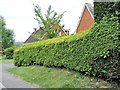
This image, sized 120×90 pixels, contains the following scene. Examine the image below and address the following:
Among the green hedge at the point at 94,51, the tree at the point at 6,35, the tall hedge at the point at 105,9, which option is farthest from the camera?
the tree at the point at 6,35

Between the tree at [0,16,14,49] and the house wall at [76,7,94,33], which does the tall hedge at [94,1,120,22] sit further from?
the tree at [0,16,14,49]

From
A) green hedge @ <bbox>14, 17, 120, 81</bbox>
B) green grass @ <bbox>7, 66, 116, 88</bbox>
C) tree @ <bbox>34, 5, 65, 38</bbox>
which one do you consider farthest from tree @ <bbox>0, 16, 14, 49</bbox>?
green grass @ <bbox>7, 66, 116, 88</bbox>

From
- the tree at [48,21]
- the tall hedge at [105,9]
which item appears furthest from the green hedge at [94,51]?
the tree at [48,21]

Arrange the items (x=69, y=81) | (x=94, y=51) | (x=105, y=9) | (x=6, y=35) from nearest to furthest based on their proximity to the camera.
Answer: (x=105, y=9), (x=94, y=51), (x=69, y=81), (x=6, y=35)

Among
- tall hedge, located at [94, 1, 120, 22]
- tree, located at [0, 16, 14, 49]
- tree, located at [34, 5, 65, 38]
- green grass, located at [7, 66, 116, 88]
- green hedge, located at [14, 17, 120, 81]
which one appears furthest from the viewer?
tree, located at [0, 16, 14, 49]

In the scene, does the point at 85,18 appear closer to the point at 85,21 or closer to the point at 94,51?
the point at 85,21

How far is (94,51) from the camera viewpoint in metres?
9.70

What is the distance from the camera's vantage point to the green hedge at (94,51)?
8742 millimetres

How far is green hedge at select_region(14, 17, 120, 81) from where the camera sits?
28.7 ft

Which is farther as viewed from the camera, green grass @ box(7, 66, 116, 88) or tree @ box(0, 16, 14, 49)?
tree @ box(0, 16, 14, 49)

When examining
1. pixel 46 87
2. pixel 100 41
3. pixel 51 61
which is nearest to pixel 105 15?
pixel 100 41

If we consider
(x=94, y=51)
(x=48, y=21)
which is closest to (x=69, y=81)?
(x=94, y=51)

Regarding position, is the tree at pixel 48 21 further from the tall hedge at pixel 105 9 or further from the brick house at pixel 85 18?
the tall hedge at pixel 105 9

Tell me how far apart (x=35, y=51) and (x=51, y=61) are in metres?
2.79
